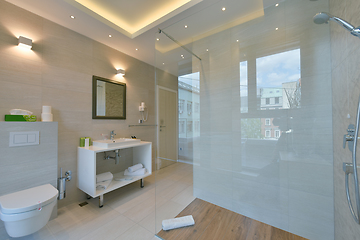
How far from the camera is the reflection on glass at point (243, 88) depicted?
154cm

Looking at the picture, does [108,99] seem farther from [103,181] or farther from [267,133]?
[267,133]

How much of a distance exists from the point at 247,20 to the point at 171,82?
1.03 metres

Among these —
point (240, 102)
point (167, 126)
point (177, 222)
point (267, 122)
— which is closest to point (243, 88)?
point (240, 102)

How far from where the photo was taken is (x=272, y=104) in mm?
1407

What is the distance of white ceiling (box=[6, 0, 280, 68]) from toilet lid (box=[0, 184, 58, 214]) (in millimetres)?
1997

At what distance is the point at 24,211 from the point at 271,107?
2.38 meters

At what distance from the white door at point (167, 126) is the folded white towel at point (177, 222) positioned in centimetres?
62

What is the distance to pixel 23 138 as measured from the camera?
159 cm

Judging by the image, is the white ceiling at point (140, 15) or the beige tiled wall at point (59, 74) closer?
the white ceiling at point (140, 15)

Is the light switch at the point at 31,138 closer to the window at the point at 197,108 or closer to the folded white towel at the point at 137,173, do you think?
the folded white towel at the point at 137,173

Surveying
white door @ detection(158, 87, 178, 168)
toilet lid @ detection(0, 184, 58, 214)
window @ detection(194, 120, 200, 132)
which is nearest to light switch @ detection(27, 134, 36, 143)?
toilet lid @ detection(0, 184, 58, 214)

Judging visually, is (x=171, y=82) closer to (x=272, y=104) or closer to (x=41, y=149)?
(x=272, y=104)

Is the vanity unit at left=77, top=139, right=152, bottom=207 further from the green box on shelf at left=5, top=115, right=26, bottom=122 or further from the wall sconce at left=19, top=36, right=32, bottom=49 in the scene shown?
the wall sconce at left=19, top=36, right=32, bottom=49

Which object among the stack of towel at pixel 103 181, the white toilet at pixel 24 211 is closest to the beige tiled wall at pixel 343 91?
the white toilet at pixel 24 211
